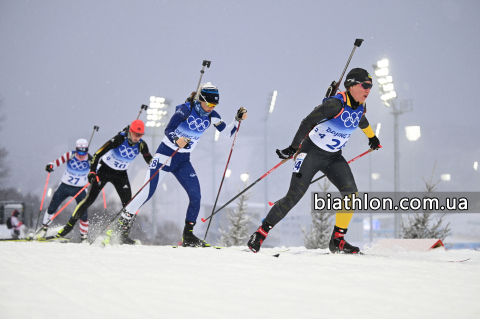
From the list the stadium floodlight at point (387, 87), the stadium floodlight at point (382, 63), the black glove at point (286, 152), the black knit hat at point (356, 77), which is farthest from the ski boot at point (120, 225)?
the stadium floodlight at point (387, 87)

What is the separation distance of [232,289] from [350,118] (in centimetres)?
241

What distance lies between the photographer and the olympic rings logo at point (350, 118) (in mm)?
3879

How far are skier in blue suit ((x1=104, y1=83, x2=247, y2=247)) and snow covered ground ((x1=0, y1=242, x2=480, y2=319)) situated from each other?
202 cm

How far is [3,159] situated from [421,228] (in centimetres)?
2773

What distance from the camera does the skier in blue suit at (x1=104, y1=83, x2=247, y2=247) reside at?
489 cm

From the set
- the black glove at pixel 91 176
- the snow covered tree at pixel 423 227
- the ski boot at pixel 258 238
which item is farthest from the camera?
the snow covered tree at pixel 423 227

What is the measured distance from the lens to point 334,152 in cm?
402

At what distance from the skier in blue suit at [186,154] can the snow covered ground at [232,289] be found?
2.02 m

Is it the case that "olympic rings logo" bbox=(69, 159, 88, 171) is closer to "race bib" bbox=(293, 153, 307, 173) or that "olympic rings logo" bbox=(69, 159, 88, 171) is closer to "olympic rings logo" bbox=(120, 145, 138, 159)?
"olympic rings logo" bbox=(120, 145, 138, 159)

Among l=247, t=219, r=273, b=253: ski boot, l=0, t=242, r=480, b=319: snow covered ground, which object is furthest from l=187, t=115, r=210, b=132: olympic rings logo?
l=0, t=242, r=480, b=319: snow covered ground

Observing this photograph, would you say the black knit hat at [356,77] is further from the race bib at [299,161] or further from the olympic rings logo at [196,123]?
the olympic rings logo at [196,123]

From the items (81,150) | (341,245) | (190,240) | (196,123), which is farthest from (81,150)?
(341,245)

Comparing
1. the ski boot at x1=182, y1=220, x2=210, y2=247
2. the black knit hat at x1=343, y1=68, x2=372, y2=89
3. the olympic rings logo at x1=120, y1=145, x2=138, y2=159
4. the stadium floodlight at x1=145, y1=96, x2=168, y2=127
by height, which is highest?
the stadium floodlight at x1=145, y1=96, x2=168, y2=127

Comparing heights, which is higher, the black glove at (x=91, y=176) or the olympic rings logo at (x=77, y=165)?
the olympic rings logo at (x=77, y=165)
